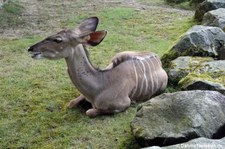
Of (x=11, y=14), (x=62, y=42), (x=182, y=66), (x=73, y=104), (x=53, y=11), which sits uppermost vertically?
(x=62, y=42)

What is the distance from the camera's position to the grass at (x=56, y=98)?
3975 millimetres

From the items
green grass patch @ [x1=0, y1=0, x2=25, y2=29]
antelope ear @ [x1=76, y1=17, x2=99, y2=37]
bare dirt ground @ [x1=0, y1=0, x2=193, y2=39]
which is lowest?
bare dirt ground @ [x1=0, y1=0, x2=193, y2=39]

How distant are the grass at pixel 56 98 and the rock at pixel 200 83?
61 cm

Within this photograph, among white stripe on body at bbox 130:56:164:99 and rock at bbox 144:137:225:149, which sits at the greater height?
rock at bbox 144:137:225:149

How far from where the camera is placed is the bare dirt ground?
757 centimetres

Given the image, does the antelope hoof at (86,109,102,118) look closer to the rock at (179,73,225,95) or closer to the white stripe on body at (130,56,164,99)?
the white stripe on body at (130,56,164,99)

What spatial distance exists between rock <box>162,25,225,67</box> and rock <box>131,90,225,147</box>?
1714mm

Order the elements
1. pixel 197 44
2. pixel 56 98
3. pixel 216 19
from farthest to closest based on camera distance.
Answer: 1. pixel 216 19
2. pixel 197 44
3. pixel 56 98

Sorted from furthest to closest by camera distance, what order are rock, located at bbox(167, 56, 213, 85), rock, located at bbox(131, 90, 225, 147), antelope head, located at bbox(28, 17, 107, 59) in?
rock, located at bbox(167, 56, 213, 85) < antelope head, located at bbox(28, 17, 107, 59) < rock, located at bbox(131, 90, 225, 147)

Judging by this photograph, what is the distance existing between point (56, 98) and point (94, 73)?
68cm

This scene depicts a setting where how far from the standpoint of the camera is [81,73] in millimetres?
4352

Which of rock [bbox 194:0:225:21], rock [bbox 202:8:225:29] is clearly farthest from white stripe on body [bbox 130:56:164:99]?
rock [bbox 194:0:225:21]

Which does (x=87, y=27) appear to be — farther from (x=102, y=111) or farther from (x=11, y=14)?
(x=11, y=14)

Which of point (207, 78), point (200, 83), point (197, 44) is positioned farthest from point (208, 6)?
point (200, 83)
